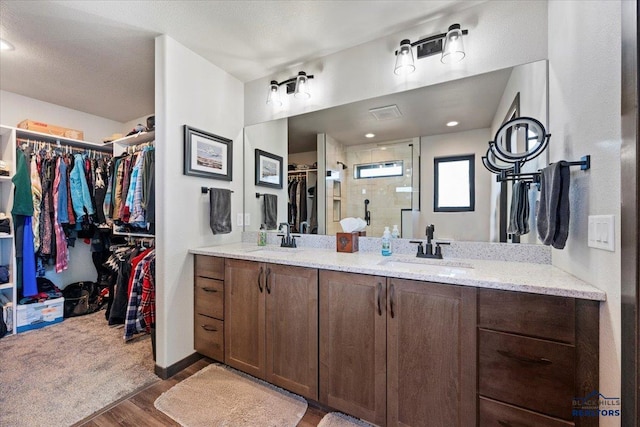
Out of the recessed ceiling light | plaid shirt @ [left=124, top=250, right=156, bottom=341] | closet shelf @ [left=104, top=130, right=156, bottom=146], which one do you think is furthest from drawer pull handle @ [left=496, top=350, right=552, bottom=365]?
the recessed ceiling light

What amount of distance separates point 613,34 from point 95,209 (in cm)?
412

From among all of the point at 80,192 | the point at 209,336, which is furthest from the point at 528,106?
the point at 80,192

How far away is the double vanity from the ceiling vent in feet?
3.42

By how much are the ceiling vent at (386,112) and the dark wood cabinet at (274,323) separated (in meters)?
1.28

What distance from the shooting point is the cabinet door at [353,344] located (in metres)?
1.37

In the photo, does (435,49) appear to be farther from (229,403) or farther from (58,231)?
(58,231)

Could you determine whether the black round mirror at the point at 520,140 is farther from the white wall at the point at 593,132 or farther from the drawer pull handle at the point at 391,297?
the drawer pull handle at the point at 391,297

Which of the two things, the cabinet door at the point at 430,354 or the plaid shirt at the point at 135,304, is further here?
the plaid shirt at the point at 135,304

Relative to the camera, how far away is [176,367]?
1967 mm

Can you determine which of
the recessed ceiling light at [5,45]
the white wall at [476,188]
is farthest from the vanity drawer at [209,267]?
the recessed ceiling light at [5,45]

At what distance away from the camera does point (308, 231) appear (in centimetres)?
231

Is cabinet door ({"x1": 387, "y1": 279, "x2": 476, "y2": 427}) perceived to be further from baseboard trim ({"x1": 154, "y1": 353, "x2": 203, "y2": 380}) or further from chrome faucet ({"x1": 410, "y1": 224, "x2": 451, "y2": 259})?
baseboard trim ({"x1": 154, "y1": 353, "x2": 203, "y2": 380})

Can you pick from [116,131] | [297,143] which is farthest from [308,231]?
[116,131]

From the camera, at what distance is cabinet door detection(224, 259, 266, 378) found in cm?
177
